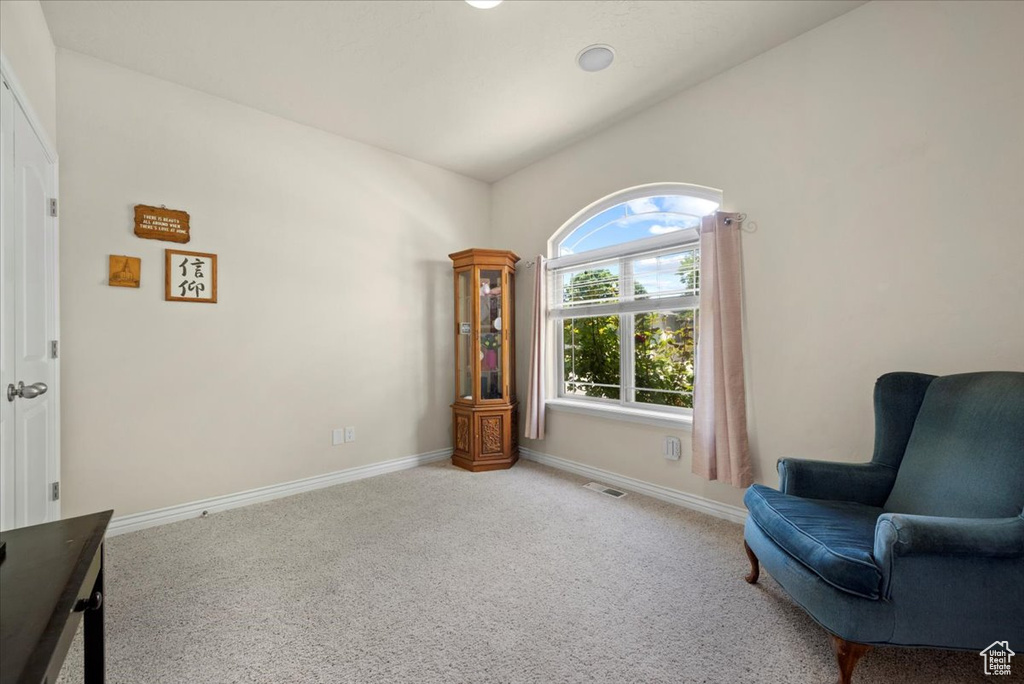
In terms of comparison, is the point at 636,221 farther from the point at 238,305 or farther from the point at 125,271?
the point at 125,271

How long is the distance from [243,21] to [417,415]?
9.82 ft

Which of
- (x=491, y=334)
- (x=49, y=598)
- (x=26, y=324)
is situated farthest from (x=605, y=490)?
(x=26, y=324)

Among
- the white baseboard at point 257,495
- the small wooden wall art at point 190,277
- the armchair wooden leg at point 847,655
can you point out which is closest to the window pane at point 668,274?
the armchair wooden leg at point 847,655

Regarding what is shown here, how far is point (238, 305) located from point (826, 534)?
3567 millimetres

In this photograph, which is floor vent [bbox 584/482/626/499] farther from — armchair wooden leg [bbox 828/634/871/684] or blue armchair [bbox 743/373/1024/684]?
armchair wooden leg [bbox 828/634/871/684]

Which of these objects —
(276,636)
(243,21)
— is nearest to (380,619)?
(276,636)

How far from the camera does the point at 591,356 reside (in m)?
3.68

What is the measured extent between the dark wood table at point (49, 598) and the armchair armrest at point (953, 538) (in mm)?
1997

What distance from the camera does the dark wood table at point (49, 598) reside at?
1.94 ft

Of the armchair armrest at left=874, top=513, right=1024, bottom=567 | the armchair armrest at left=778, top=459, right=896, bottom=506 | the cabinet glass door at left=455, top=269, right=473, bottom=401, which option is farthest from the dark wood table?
the cabinet glass door at left=455, top=269, right=473, bottom=401

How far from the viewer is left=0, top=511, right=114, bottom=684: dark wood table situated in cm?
59

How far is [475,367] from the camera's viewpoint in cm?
379

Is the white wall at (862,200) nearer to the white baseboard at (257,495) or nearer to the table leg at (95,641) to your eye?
the white baseboard at (257,495)

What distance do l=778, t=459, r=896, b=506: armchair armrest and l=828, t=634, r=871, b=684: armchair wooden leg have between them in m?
0.67
